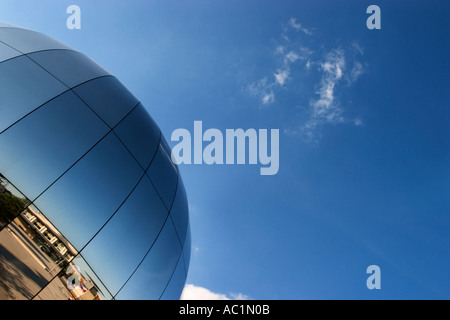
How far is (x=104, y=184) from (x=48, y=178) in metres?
1.34

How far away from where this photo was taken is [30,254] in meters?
5.43

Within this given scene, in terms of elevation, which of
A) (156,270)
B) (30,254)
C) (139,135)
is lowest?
(156,270)

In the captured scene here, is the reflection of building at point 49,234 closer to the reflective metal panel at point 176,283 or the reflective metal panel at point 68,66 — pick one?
the reflective metal panel at point 68,66

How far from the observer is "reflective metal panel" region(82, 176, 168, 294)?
20.8 ft

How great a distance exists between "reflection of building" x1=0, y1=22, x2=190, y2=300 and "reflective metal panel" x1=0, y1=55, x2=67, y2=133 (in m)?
0.02

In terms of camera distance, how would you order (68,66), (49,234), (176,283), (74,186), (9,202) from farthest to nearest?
(176,283) < (68,66) < (74,186) < (49,234) < (9,202)

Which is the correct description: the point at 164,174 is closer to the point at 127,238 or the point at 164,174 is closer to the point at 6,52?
the point at 127,238

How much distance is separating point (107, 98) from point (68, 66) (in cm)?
177

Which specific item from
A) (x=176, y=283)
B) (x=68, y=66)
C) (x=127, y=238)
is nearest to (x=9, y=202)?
(x=127, y=238)

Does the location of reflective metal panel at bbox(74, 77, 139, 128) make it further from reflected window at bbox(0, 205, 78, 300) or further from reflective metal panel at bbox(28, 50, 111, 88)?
reflected window at bbox(0, 205, 78, 300)

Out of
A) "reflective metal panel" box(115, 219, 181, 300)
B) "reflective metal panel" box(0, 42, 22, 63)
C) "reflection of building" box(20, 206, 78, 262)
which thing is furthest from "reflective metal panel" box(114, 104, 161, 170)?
"reflective metal panel" box(0, 42, 22, 63)

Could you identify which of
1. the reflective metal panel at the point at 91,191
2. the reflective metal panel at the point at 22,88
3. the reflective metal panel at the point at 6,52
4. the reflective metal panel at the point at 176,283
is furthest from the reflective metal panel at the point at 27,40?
the reflective metal panel at the point at 176,283
